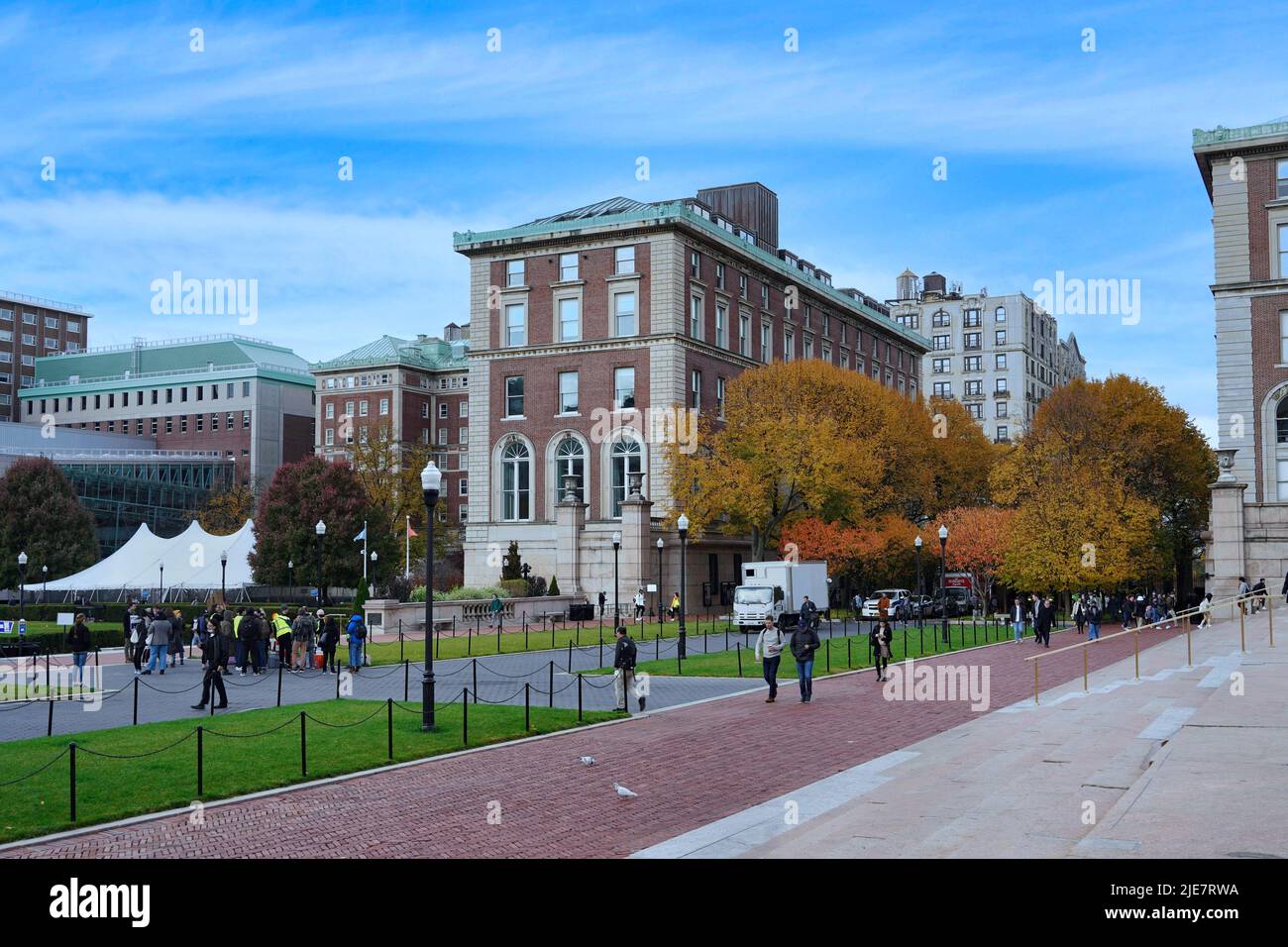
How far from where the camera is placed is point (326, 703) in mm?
23672

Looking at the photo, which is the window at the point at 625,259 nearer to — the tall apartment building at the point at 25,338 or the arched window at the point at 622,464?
the arched window at the point at 622,464

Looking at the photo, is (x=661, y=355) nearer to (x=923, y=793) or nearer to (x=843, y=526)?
(x=843, y=526)

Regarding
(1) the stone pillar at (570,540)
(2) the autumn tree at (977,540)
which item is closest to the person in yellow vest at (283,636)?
(1) the stone pillar at (570,540)

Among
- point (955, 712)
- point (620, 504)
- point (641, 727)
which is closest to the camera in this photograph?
point (641, 727)

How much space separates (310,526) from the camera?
75.0 m

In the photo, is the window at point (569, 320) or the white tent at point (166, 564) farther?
the window at point (569, 320)

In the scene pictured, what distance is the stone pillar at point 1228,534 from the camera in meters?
47.3

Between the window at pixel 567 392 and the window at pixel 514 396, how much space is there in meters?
2.89

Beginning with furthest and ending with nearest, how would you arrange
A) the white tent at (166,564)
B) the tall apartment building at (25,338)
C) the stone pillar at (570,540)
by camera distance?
the tall apartment building at (25,338) → the stone pillar at (570,540) → the white tent at (166,564)

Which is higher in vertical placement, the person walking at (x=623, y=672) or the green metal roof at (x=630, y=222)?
the green metal roof at (x=630, y=222)

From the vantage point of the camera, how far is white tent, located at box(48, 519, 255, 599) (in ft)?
182

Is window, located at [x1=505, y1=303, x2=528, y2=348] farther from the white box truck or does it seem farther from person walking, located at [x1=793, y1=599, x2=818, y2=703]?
person walking, located at [x1=793, y1=599, x2=818, y2=703]
